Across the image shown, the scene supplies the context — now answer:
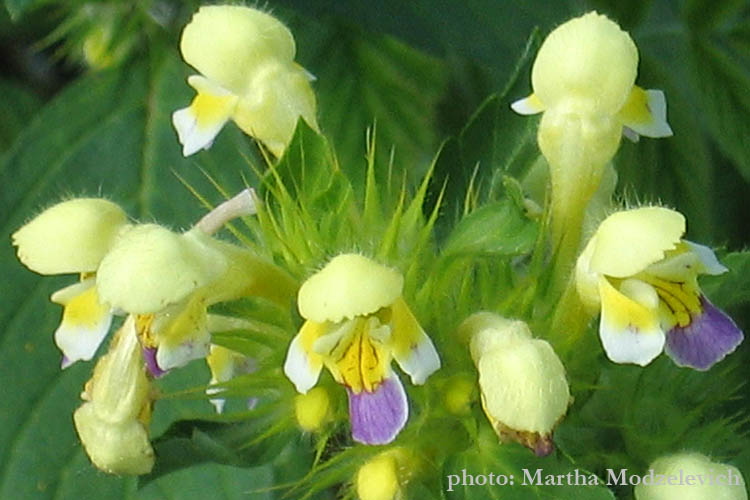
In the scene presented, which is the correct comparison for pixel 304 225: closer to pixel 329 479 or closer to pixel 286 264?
pixel 286 264

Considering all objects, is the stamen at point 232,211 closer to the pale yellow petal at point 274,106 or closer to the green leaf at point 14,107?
the pale yellow petal at point 274,106

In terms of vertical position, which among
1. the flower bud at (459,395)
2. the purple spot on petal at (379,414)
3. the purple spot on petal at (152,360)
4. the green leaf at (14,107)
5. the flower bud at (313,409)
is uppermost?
the purple spot on petal at (379,414)

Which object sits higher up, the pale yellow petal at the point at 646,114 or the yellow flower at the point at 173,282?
the pale yellow petal at the point at 646,114

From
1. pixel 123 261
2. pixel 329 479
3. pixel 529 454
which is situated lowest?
pixel 329 479

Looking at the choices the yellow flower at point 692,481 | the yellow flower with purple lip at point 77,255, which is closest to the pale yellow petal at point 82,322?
the yellow flower with purple lip at point 77,255

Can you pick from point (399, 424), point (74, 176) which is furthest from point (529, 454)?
point (74, 176)

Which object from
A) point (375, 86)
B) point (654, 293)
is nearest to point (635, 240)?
point (654, 293)

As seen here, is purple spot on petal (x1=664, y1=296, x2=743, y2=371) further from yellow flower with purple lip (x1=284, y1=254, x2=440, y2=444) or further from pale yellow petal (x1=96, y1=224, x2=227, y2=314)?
pale yellow petal (x1=96, y1=224, x2=227, y2=314)

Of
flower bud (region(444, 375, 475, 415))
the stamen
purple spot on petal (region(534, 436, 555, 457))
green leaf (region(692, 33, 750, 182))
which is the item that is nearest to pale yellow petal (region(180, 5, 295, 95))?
the stamen
